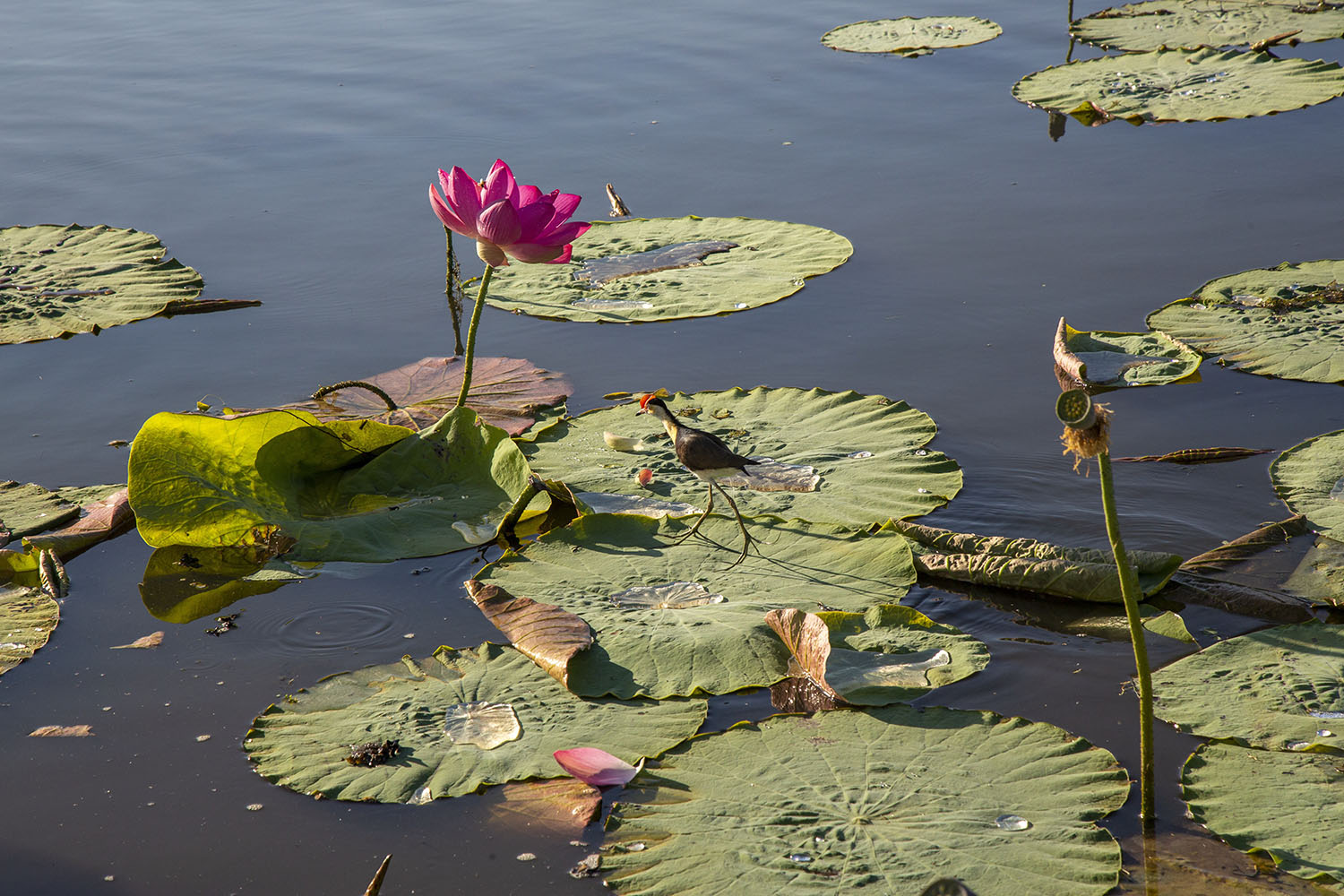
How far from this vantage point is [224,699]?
3.01 metres

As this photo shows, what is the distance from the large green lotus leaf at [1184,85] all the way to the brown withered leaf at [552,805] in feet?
19.2

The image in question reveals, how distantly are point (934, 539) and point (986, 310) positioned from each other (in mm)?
1898

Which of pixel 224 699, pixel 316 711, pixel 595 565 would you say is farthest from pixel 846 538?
pixel 224 699

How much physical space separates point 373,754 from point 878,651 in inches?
48.1

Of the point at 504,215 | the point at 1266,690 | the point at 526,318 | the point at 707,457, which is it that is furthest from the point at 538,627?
the point at 526,318

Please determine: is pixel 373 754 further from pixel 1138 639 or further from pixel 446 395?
pixel 446 395

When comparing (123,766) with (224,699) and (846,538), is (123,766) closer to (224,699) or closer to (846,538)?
(224,699)

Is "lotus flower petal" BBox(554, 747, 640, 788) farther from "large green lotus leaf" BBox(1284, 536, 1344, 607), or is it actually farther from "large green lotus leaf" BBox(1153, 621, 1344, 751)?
"large green lotus leaf" BBox(1284, 536, 1344, 607)

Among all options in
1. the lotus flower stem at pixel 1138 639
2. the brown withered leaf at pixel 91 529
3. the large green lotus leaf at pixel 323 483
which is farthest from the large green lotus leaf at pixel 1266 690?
the brown withered leaf at pixel 91 529

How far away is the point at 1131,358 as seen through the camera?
433cm

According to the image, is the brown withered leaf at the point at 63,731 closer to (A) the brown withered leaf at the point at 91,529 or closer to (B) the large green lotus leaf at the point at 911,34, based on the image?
(A) the brown withered leaf at the point at 91,529

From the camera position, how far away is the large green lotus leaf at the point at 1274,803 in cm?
220

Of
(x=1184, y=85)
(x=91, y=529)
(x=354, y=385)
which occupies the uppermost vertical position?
(x=1184, y=85)

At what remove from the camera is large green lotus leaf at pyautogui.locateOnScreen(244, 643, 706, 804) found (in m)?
2.60
